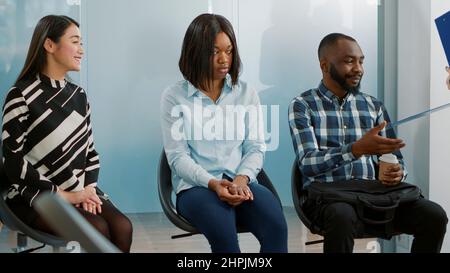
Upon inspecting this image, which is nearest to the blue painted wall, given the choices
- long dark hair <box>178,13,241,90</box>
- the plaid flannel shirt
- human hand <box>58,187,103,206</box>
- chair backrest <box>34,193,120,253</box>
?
long dark hair <box>178,13,241,90</box>

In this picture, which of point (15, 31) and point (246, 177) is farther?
point (15, 31)

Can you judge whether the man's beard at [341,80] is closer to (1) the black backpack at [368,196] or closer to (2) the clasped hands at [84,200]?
(1) the black backpack at [368,196]

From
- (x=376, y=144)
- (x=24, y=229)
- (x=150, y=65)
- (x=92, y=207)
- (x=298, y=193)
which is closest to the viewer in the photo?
(x=24, y=229)

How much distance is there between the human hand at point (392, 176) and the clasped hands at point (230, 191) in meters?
0.64

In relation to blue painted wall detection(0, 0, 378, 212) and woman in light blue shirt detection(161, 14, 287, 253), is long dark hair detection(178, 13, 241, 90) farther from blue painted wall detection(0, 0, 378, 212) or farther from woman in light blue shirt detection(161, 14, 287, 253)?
blue painted wall detection(0, 0, 378, 212)

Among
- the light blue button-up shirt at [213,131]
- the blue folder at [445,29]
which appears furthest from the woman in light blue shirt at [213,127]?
the blue folder at [445,29]

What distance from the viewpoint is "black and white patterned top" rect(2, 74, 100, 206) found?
238 cm

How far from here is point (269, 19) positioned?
3.06 meters

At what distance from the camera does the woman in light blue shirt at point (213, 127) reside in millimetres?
2467

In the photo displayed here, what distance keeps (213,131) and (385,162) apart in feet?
2.54

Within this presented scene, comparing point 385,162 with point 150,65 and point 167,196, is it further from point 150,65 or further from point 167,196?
point 150,65

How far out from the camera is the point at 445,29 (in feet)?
9.91

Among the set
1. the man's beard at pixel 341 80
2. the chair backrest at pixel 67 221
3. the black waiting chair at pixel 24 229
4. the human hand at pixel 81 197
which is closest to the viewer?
the chair backrest at pixel 67 221

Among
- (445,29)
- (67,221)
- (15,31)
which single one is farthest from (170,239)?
(67,221)
